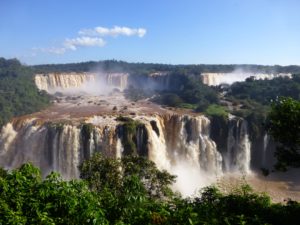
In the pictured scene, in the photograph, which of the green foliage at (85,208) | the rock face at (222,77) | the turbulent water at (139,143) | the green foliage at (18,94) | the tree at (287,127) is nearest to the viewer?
the green foliage at (85,208)

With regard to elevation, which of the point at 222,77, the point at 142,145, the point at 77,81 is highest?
the point at 222,77

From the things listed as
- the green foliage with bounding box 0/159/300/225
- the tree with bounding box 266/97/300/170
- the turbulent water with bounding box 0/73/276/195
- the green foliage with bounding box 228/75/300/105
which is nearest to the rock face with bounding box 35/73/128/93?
the turbulent water with bounding box 0/73/276/195

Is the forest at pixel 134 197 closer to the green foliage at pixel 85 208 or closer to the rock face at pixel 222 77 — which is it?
the green foliage at pixel 85 208

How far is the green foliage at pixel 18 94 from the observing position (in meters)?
47.1

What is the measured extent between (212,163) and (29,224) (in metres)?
31.8

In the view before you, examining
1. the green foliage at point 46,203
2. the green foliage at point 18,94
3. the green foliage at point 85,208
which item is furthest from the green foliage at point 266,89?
the green foliage at point 46,203

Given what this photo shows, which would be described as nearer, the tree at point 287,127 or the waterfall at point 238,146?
the tree at point 287,127

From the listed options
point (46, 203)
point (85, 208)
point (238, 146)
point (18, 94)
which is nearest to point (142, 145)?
point (238, 146)

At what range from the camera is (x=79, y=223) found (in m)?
8.30

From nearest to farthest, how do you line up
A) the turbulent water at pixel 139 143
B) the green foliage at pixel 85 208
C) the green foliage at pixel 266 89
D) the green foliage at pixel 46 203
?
the green foliage at pixel 46 203 < the green foliage at pixel 85 208 < the turbulent water at pixel 139 143 < the green foliage at pixel 266 89

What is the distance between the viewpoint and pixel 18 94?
54000 mm

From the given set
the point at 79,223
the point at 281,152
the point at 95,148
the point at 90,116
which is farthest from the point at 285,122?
the point at 90,116

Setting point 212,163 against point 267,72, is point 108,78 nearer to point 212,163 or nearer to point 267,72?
point 267,72

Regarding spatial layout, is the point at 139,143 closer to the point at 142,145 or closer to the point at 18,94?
the point at 142,145
